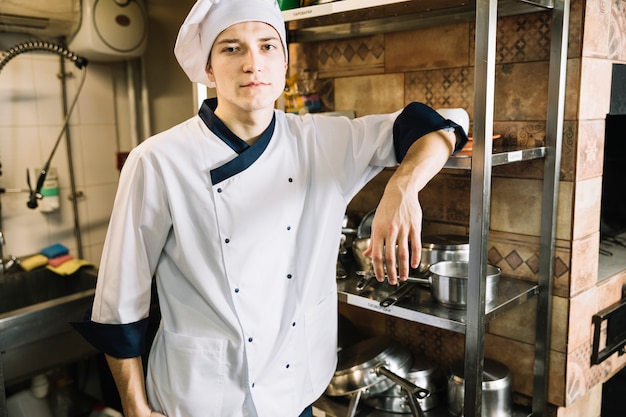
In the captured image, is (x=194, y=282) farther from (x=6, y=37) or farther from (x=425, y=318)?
(x=6, y=37)

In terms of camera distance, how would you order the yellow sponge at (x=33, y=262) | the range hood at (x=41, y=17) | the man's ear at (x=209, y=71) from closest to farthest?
the man's ear at (x=209, y=71) → the range hood at (x=41, y=17) → the yellow sponge at (x=33, y=262)

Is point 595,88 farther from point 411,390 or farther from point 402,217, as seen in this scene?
point 411,390

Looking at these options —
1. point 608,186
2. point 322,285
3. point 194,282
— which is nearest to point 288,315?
point 322,285

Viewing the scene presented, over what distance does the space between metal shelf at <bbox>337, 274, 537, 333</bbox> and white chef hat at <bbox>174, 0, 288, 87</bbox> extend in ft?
2.34

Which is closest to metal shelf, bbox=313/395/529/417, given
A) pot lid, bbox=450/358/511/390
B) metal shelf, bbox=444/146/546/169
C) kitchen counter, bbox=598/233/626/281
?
pot lid, bbox=450/358/511/390

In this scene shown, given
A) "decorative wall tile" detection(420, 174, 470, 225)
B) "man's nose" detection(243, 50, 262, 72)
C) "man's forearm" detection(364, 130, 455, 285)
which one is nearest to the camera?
"man's forearm" detection(364, 130, 455, 285)

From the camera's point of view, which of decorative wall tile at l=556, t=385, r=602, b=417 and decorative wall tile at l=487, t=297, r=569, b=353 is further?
decorative wall tile at l=556, t=385, r=602, b=417

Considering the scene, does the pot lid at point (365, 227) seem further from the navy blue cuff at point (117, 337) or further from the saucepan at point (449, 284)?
the navy blue cuff at point (117, 337)

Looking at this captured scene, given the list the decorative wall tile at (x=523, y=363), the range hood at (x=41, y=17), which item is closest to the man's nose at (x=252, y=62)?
the decorative wall tile at (x=523, y=363)

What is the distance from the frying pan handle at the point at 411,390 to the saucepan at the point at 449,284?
186mm

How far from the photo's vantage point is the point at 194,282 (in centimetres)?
120

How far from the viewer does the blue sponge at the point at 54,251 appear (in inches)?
91.1

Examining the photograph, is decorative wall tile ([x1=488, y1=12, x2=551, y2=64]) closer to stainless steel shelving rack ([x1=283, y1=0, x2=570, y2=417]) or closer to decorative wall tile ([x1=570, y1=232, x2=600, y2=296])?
stainless steel shelving rack ([x1=283, y1=0, x2=570, y2=417])

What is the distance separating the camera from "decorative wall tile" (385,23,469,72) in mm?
1687
